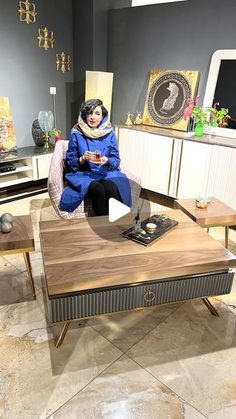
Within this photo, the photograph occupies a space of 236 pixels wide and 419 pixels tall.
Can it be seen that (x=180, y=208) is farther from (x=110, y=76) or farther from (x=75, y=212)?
(x=110, y=76)

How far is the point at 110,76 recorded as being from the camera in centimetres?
364

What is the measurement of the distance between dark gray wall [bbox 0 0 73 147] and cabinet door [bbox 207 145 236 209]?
213 cm

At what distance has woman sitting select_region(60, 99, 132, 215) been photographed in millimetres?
2527

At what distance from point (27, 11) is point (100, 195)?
93.1 inches

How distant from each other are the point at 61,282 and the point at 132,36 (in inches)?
128

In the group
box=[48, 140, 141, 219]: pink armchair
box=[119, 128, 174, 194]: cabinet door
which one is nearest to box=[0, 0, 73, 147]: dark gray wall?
box=[119, 128, 174, 194]: cabinet door

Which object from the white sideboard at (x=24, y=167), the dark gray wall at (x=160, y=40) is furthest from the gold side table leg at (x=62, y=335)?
the dark gray wall at (x=160, y=40)

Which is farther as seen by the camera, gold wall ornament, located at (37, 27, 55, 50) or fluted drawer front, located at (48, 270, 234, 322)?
gold wall ornament, located at (37, 27, 55, 50)

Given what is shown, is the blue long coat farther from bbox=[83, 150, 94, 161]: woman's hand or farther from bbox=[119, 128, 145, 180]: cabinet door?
bbox=[119, 128, 145, 180]: cabinet door

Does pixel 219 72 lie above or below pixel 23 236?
above

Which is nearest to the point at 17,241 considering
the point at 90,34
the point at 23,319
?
the point at 23,319

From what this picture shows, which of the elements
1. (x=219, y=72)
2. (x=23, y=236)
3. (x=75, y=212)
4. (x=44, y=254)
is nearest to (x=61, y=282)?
(x=44, y=254)

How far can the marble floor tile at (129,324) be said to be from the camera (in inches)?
68.1
